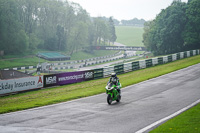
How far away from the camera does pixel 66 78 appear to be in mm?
26875

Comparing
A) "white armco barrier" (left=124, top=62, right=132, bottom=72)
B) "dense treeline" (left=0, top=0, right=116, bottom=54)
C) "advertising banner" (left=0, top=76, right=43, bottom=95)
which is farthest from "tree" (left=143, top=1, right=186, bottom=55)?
"advertising banner" (left=0, top=76, right=43, bottom=95)

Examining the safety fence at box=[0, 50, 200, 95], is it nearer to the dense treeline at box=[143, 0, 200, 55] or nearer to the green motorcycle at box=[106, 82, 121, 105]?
the green motorcycle at box=[106, 82, 121, 105]

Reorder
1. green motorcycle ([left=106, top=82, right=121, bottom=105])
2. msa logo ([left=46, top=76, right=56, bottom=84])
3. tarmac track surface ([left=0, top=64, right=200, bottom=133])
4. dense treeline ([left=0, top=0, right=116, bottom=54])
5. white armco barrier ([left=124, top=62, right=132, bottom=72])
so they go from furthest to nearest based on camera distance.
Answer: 1. dense treeline ([left=0, top=0, right=116, bottom=54])
2. white armco barrier ([left=124, top=62, right=132, bottom=72])
3. msa logo ([left=46, top=76, right=56, bottom=84])
4. green motorcycle ([left=106, top=82, right=121, bottom=105])
5. tarmac track surface ([left=0, top=64, right=200, bottom=133])

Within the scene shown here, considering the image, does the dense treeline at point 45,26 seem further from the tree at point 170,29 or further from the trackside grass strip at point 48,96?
the trackside grass strip at point 48,96

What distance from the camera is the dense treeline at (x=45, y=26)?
76.9 metres

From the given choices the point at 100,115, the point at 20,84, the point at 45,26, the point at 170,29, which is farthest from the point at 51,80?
the point at 45,26

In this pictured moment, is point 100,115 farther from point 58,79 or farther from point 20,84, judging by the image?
point 58,79

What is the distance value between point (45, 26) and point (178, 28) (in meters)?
55.9

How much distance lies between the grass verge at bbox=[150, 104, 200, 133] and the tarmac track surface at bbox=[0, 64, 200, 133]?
85 cm

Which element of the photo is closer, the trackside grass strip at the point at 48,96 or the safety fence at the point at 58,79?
the trackside grass strip at the point at 48,96

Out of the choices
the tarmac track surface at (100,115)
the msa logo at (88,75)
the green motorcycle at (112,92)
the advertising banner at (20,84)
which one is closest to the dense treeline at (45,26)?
the msa logo at (88,75)

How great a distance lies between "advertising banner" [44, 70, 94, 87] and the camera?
25241 millimetres

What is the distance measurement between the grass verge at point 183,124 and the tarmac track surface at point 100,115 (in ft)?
2.79

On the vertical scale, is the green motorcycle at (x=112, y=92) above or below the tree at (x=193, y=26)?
below
